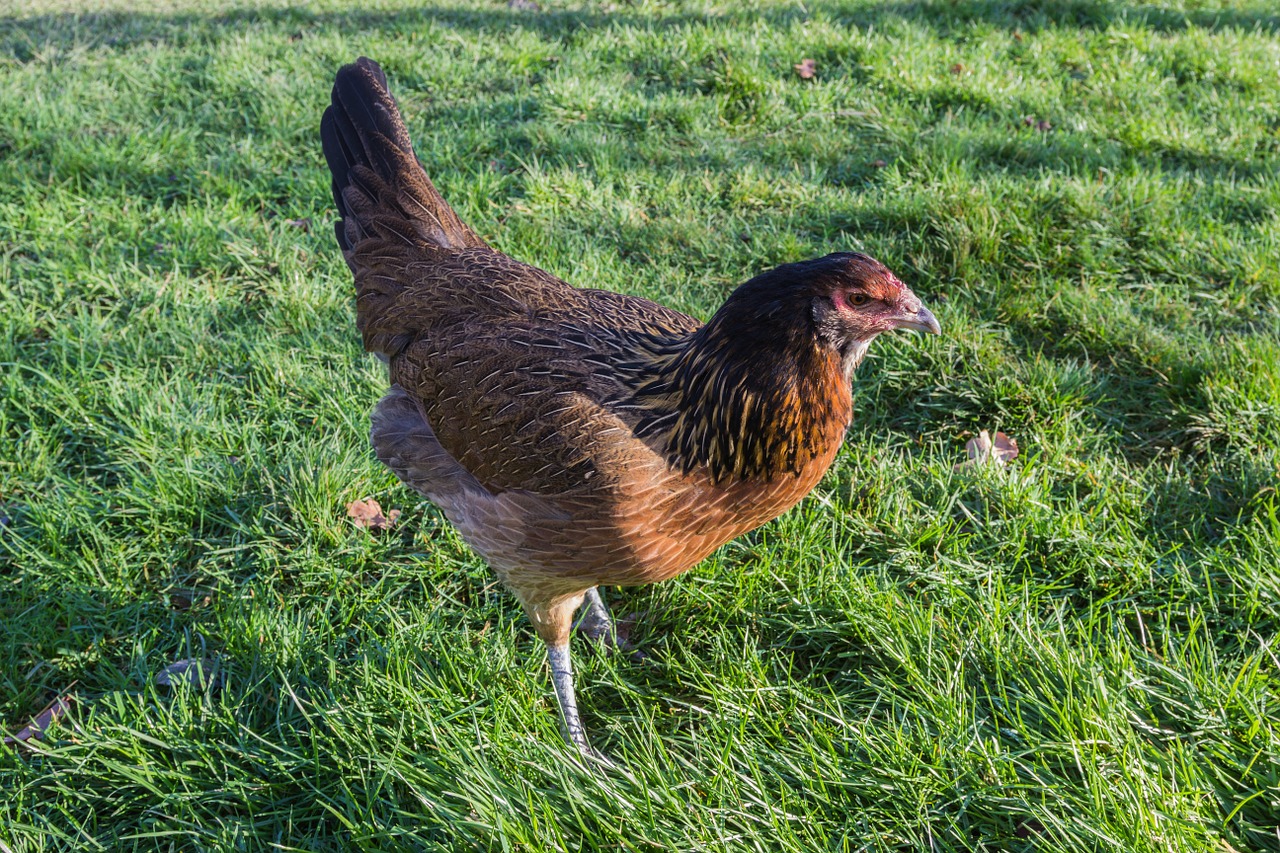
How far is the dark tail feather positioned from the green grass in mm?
797

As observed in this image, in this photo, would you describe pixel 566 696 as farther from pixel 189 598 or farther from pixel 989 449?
pixel 989 449

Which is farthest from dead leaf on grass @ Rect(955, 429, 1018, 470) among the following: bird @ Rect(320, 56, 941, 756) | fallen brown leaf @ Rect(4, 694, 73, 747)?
fallen brown leaf @ Rect(4, 694, 73, 747)

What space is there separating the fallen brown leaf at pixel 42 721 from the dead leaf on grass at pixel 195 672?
23cm

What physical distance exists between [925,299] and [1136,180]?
138cm

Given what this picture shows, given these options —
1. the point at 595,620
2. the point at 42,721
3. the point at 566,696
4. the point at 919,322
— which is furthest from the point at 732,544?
the point at 42,721

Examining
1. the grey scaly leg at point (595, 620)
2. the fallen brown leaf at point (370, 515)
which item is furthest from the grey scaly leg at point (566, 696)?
the fallen brown leaf at point (370, 515)

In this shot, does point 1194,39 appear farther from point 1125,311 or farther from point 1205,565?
point 1205,565

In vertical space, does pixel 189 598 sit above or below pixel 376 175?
below

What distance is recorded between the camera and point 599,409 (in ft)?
6.81

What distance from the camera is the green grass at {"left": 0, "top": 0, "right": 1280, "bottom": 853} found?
75.6 inches

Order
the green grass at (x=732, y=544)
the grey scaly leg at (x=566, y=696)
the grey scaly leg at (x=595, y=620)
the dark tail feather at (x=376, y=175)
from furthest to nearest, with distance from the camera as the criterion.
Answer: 1. the dark tail feather at (x=376, y=175)
2. the grey scaly leg at (x=595, y=620)
3. the grey scaly leg at (x=566, y=696)
4. the green grass at (x=732, y=544)

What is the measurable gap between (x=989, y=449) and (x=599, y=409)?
5.35 ft

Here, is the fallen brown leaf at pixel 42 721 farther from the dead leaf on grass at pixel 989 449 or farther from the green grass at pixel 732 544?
the dead leaf on grass at pixel 989 449

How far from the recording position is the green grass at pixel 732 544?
6.30 ft
